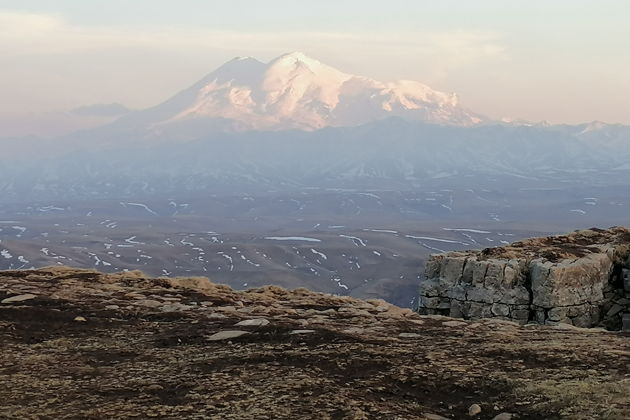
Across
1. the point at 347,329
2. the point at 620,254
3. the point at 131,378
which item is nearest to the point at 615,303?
the point at 620,254

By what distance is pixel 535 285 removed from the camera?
2409 cm

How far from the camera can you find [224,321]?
17812mm

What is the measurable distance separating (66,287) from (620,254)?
23541 millimetres

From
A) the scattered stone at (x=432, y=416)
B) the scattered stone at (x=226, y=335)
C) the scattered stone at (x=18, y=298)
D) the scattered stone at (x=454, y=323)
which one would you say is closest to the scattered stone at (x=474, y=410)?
the scattered stone at (x=432, y=416)

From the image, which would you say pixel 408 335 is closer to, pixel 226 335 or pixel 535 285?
pixel 226 335

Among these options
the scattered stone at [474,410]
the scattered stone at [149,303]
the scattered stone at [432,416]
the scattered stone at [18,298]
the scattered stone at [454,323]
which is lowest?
the scattered stone at [18,298]

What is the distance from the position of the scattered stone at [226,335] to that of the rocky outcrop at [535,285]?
12.4m

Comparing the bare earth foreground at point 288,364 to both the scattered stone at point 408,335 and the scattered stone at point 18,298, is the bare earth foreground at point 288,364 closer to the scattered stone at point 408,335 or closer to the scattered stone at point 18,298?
the scattered stone at point 408,335

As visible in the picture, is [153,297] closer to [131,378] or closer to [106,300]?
[106,300]

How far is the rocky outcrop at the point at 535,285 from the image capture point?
78.3ft

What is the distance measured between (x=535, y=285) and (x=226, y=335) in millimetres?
13966

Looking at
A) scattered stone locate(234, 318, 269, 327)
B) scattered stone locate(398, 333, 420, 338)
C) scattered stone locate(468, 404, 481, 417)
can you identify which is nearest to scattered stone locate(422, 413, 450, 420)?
scattered stone locate(468, 404, 481, 417)

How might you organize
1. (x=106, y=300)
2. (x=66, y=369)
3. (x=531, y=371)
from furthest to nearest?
(x=106, y=300)
(x=66, y=369)
(x=531, y=371)

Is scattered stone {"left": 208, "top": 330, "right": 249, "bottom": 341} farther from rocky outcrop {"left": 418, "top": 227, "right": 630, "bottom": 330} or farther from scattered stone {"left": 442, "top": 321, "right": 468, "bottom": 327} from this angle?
rocky outcrop {"left": 418, "top": 227, "right": 630, "bottom": 330}
